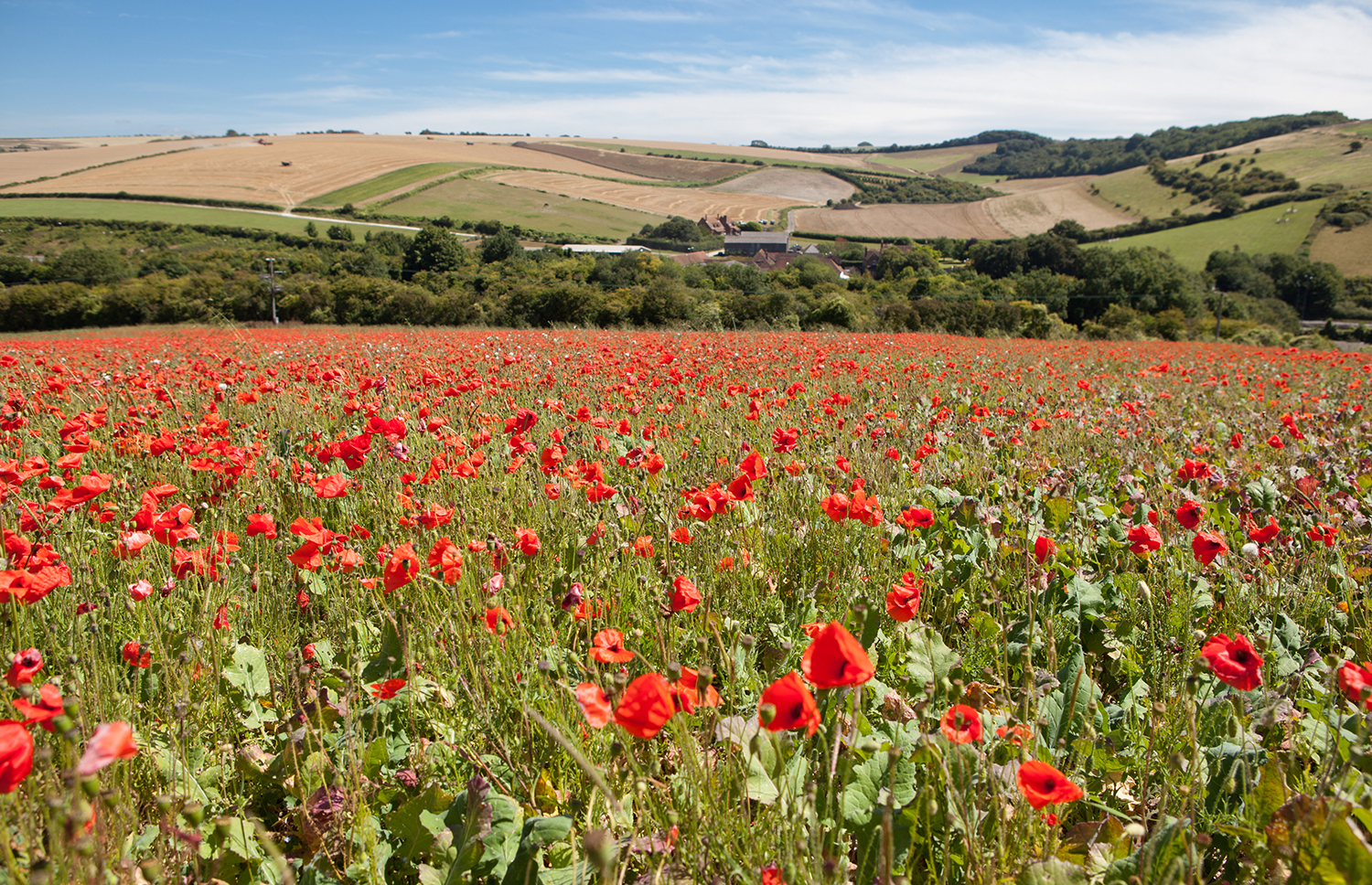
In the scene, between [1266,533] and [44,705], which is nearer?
[44,705]

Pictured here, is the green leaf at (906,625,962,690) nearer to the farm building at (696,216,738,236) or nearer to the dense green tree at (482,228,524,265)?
the dense green tree at (482,228,524,265)

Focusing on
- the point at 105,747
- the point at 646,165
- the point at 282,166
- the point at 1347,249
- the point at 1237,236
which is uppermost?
the point at 646,165

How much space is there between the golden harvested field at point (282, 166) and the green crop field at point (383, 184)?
1.60 meters

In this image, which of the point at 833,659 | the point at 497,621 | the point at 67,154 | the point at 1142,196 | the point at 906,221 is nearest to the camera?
the point at 833,659

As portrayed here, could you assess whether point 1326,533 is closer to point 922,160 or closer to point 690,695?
point 690,695

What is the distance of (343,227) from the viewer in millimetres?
66562

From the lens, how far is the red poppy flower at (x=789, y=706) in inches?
42.8

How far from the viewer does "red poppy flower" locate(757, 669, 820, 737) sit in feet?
3.57

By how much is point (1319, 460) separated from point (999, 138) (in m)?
214

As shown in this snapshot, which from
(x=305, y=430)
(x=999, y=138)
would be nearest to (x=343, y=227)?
(x=305, y=430)

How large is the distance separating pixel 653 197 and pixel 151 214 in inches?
2297

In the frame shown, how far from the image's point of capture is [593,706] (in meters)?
1.23

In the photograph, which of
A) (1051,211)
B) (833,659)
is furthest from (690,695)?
(1051,211)

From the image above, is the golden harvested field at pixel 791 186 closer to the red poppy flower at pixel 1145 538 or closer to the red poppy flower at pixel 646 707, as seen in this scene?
the red poppy flower at pixel 1145 538
